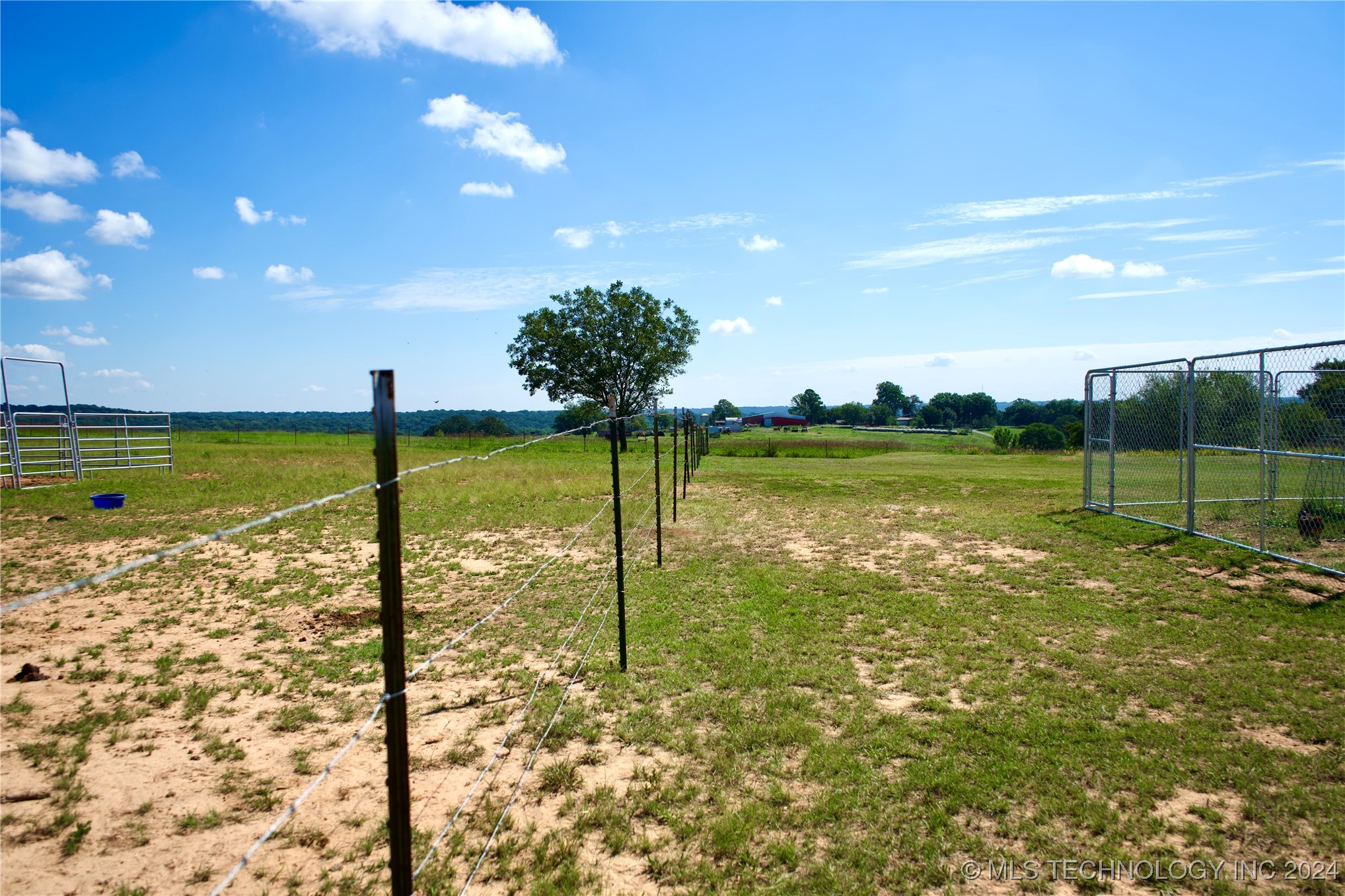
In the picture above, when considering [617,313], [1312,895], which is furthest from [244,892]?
[617,313]

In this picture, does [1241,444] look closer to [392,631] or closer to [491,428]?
[392,631]

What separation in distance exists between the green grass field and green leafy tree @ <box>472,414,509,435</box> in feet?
142

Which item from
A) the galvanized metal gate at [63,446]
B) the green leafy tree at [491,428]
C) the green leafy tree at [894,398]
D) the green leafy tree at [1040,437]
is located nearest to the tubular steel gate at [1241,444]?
the galvanized metal gate at [63,446]

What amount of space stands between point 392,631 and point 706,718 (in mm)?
2823

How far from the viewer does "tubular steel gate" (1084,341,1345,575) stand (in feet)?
26.5

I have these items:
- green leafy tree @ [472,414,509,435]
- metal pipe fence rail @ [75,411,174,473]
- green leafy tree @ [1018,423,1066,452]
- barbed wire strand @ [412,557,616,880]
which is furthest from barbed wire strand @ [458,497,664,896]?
green leafy tree @ [1018,423,1066,452]

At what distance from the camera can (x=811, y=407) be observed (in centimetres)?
12481

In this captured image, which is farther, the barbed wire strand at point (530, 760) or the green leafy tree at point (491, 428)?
the green leafy tree at point (491, 428)

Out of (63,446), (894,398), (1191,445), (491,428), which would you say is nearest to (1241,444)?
(1191,445)

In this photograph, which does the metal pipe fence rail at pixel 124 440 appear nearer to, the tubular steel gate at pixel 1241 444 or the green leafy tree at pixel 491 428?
the tubular steel gate at pixel 1241 444

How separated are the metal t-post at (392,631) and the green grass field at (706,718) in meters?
1.02

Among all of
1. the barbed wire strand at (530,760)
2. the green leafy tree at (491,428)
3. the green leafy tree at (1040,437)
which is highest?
the green leafy tree at (491,428)

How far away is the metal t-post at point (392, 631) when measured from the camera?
1.90 m

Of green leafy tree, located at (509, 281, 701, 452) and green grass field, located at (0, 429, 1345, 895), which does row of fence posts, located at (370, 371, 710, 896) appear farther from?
green leafy tree, located at (509, 281, 701, 452)
